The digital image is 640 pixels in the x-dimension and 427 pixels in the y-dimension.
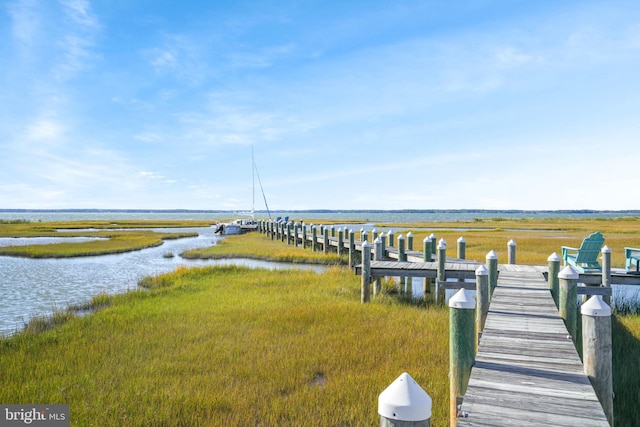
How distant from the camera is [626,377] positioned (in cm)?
650

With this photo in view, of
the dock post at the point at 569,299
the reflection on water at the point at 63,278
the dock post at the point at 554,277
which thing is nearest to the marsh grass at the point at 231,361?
the dock post at the point at 569,299

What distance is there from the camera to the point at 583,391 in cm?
408

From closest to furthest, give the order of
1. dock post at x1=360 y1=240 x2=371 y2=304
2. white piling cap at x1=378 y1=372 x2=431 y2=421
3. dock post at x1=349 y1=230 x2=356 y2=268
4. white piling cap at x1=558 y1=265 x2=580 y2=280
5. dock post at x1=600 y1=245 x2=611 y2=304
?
white piling cap at x1=378 y1=372 x2=431 y2=421, white piling cap at x1=558 y1=265 x2=580 y2=280, dock post at x1=600 y1=245 x2=611 y2=304, dock post at x1=360 y1=240 x2=371 y2=304, dock post at x1=349 y1=230 x2=356 y2=268

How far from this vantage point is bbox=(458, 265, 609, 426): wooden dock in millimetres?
3607

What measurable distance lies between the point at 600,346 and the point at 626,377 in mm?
3360

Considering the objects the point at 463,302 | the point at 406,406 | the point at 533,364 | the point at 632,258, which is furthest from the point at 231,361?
the point at 632,258

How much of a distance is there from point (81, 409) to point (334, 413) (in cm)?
322

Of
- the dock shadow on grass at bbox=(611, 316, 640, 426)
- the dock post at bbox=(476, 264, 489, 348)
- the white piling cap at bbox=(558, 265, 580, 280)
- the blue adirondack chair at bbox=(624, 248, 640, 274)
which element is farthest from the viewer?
the blue adirondack chair at bbox=(624, 248, 640, 274)

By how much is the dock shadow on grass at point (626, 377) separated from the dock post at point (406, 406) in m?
4.49

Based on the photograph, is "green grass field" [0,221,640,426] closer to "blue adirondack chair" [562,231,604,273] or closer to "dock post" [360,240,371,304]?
"dock post" [360,240,371,304]

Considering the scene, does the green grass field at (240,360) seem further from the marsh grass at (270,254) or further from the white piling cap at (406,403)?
the marsh grass at (270,254)

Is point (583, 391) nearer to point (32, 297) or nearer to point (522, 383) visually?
point (522, 383)

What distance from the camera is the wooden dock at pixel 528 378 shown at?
142 inches

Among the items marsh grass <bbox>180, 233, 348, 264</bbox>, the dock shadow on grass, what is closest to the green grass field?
the dock shadow on grass
